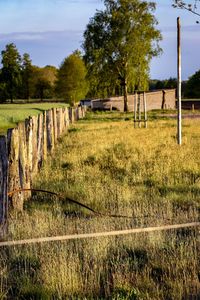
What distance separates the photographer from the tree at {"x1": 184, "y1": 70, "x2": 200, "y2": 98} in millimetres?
94781

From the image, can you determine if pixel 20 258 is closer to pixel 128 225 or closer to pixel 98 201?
pixel 128 225

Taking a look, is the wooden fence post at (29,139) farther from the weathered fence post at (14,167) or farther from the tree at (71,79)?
the tree at (71,79)

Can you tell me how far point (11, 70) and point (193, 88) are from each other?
112 feet

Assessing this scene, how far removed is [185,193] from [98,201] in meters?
1.63

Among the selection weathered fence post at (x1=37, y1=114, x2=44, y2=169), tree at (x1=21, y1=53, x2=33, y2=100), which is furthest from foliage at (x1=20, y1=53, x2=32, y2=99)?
weathered fence post at (x1=37, y1=114, x2=44, y2=169)

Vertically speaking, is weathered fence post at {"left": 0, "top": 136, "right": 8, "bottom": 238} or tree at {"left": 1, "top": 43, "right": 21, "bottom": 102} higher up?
tree at {"left": 1, "top": 43, "right": 21, "bottom": 102}

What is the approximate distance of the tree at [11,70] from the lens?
106062 millimetres

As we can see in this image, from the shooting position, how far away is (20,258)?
6.25m

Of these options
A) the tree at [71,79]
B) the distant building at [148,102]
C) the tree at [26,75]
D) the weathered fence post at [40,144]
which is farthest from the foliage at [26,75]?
the weathered fence post at [40,144]

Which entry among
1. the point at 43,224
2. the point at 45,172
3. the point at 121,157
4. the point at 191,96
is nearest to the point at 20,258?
the point at 43,224

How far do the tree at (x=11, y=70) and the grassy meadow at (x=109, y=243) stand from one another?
95620 millimetres

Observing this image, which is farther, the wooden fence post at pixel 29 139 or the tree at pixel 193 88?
the tree at pixel 193 88

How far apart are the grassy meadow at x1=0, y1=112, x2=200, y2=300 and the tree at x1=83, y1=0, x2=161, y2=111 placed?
46333mm

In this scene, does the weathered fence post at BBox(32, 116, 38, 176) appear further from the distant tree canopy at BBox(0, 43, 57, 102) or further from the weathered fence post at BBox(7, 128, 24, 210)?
the distant tree canopy at BBox(0, 43, 57, 102)
